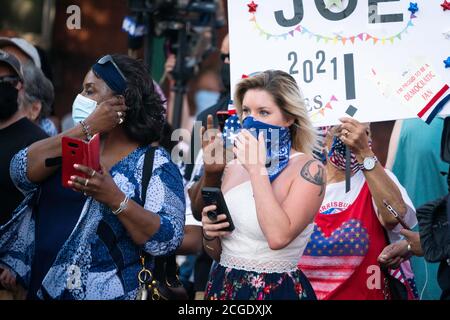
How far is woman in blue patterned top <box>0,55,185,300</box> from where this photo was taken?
13.9ft

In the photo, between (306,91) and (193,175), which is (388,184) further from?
(193,175)

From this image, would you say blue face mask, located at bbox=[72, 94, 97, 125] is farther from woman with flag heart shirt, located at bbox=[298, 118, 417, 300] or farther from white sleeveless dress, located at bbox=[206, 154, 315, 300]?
woman with flag heart shirt, located at bbox=[298, 118, 417, 300]

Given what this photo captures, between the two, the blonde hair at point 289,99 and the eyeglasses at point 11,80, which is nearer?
the blonde hair at point 289,99

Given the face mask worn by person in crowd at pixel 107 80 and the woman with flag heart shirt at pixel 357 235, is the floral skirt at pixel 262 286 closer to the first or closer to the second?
the woman with flag heart shirt at pixel 357 235

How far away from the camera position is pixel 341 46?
470 centimetres

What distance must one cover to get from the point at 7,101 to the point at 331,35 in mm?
1747

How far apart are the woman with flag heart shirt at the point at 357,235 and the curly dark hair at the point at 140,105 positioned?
89 cm

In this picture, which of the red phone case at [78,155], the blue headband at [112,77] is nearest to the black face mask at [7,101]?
the blue headband at [112,77]

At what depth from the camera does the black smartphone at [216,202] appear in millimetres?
4156

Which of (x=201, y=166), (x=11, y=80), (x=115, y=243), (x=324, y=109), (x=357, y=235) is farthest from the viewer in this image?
(x=201, y=166)

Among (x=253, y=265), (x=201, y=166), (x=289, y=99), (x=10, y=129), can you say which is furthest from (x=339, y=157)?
(x=10, y=129)

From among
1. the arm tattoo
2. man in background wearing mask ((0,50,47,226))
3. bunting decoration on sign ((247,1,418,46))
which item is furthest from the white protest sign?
man in background wearing mask ((0,50,47,226))

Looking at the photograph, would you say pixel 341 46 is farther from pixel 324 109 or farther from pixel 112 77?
pixel 112 77

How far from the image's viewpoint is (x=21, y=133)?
5.12m
